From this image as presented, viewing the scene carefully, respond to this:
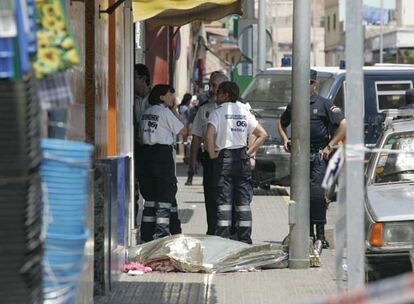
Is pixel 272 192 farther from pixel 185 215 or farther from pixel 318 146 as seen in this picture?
pixel 318 146

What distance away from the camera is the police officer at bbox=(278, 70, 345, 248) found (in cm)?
1127

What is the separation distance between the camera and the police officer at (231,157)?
1101 centimetres

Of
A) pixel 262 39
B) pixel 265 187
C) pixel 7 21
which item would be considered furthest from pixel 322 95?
pixel 7 21

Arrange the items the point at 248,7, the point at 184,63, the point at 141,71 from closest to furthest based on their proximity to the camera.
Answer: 1. the point at 141,71
2. the point at 248,7
3. the point at 184,63

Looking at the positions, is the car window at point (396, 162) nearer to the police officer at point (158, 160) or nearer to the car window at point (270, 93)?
the police officer at point (158, 160)

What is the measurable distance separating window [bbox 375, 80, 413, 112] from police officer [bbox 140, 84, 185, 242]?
791 centimetres

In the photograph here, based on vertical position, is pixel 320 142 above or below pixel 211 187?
above

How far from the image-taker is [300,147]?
398 inches

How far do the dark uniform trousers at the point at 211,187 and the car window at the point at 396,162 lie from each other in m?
1.93

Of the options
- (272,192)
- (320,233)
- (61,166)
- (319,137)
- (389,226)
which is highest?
(61,166)

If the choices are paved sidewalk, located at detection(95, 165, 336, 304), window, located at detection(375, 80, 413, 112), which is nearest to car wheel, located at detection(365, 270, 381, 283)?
paved sidewalk, located at detection(95, 165, 336, 304)

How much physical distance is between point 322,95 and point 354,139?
12.9 metres

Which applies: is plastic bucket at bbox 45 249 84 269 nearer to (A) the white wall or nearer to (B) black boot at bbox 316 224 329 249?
(B) black boot at bbox 316 224 329 249

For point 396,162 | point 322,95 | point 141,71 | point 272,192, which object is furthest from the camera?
point 272,192
